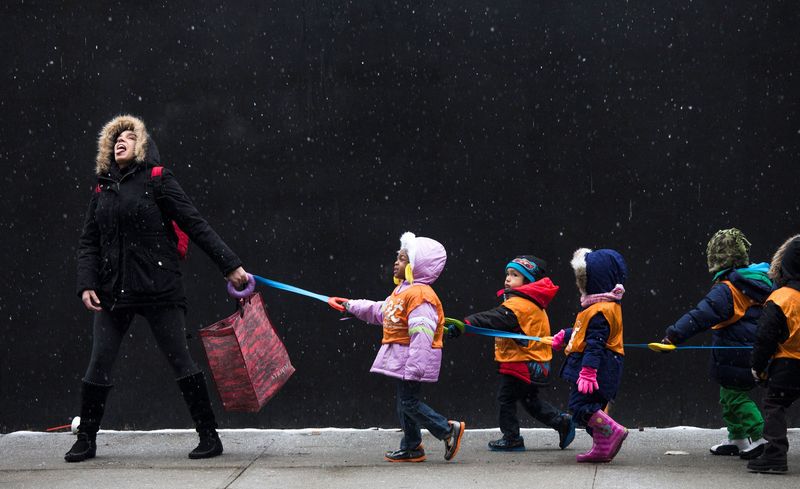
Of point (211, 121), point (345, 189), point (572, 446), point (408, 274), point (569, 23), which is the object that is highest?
point (569, 23)

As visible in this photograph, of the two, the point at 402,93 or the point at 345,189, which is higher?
the point at 402,93

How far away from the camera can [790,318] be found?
595 centimetres

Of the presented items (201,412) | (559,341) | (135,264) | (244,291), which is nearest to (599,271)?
(559,341)

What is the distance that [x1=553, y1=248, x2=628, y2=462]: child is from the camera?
629 cm

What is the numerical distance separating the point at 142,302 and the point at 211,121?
5.68 ft

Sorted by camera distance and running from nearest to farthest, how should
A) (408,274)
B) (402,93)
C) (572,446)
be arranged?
(408,274)
(572,446)
(402,93)

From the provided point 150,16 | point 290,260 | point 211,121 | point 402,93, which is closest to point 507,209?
point 402,93

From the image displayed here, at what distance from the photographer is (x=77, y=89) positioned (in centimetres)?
770

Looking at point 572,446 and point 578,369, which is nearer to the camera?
point 578,369

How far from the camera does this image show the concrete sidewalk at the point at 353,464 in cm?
585

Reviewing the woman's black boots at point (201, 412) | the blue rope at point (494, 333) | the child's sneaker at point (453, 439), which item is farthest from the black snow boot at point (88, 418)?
the blue rope at point (494, 333)

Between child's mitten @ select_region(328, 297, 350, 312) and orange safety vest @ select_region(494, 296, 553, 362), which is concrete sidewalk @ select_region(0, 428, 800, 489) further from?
child's mitten @ select_region(328, 297, 350, 312)

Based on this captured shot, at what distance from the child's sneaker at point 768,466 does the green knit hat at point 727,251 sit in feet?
3.98

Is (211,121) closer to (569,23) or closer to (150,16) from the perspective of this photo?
(150,16)
